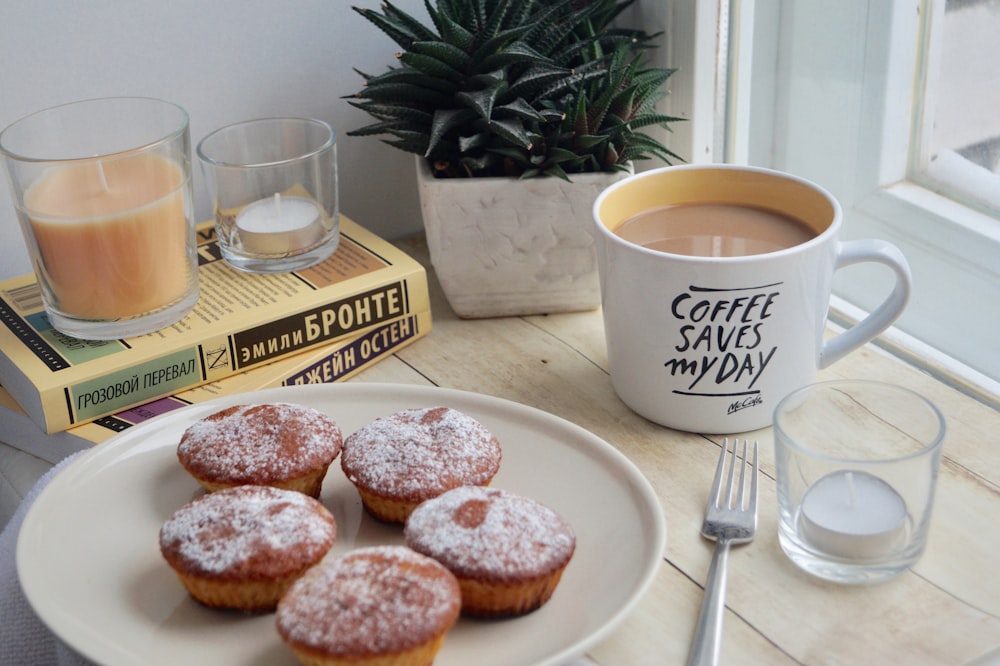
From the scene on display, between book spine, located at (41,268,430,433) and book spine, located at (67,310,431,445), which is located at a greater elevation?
book spine, located at (41,268,430,433)

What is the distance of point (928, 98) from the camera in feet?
3.08

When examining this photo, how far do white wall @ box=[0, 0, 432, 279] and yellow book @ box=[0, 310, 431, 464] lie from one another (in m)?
0.22

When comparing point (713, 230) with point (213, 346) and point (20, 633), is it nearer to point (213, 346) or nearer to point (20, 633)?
point (213, 346)

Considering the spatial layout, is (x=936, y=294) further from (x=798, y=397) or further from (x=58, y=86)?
(x=58, y=86)

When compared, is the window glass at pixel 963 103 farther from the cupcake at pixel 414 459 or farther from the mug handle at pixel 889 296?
the cupcake at pixel 414 459

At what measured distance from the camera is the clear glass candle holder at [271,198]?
95cm

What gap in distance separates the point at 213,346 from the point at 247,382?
0.04m

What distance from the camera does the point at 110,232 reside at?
0.85m

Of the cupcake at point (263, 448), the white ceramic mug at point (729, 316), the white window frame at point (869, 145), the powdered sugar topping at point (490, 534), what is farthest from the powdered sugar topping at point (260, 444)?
the white window frame at point (869, 145)

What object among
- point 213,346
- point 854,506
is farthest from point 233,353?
point 854,506

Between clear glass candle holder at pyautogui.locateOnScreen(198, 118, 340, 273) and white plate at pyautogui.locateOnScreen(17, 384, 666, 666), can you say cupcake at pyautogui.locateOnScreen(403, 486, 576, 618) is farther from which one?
clear glass candle holder at pyautogui.locateOnScreen(198, 118, 340, 273)

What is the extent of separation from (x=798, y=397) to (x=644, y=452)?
5.1 inches

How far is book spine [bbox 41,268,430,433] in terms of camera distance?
32.1 inches

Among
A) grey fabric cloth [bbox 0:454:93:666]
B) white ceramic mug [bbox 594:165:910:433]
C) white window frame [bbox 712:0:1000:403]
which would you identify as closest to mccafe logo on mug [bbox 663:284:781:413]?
white ceramic mug [bbox 594:165:910:433]
